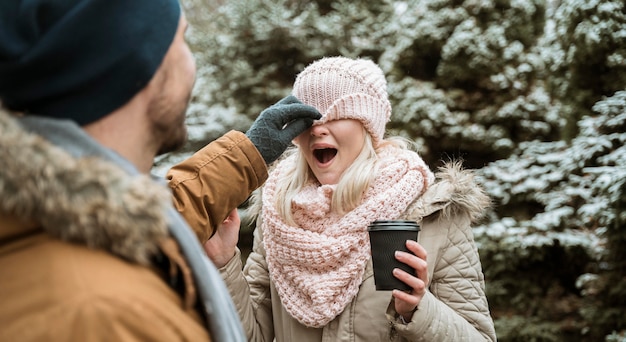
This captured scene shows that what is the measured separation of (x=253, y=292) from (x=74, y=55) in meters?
1.69

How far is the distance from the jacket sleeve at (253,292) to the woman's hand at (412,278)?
2.29 ft

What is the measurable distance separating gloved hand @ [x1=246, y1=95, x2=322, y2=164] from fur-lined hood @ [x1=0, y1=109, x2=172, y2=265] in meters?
1.17

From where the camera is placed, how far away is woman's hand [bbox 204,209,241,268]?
2455 mm

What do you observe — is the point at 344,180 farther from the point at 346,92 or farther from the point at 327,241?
the point at 346,92

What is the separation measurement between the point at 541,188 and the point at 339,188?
12.3 feet

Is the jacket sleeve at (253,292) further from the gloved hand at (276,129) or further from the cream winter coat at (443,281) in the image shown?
the gloved hand at (276,129)

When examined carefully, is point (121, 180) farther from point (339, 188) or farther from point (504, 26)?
point (504, 26)

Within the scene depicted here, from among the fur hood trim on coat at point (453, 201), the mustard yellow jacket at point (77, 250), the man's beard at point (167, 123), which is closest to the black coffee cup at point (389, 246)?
the fur hood trim on coat at point (453, 201)

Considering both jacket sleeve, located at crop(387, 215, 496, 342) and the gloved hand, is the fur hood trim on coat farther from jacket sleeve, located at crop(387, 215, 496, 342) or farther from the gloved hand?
the gloved hand

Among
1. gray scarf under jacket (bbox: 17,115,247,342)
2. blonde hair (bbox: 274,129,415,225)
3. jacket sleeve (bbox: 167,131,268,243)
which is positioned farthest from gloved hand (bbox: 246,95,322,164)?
gray scarf under jacket (bbox: 17,115,247,342)

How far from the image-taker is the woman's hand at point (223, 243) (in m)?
2.46

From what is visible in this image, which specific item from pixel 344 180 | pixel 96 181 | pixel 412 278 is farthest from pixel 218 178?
pixel 96 181

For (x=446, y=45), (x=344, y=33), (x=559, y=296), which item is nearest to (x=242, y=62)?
(x=344, y=33)

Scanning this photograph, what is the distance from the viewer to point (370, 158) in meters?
2.54
